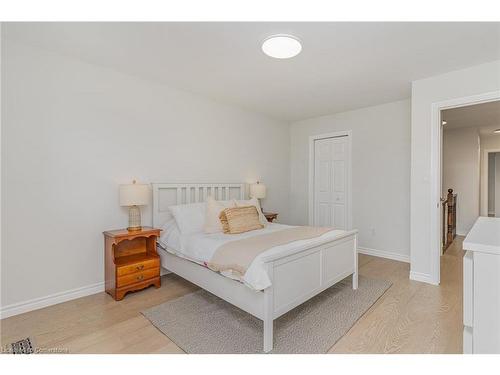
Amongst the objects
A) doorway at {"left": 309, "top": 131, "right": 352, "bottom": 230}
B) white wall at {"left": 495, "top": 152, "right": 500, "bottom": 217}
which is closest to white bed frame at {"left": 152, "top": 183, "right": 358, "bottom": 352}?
doorway at {"left": 309, "top": 131, "right": 352, "bottom": 230}

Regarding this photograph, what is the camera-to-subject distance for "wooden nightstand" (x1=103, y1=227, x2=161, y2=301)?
102 inches

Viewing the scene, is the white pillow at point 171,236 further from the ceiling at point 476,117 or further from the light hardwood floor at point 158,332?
the ceiling at point 476,117

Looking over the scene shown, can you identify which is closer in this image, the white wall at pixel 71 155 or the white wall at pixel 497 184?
the white wall at pixel 71 155

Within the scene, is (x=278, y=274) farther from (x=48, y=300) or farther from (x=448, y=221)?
(x=448, y=221)

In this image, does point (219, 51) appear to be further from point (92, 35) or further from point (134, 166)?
point (134, 166)

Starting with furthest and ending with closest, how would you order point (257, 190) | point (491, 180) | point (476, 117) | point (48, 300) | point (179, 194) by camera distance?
point (491, 180) → point (476, 117) → point (257, 190) → point (179, 194) → point (48, 300)

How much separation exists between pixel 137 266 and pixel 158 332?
879 mm

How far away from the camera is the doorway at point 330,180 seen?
14.9ft

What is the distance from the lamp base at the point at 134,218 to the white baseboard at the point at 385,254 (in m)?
3.55

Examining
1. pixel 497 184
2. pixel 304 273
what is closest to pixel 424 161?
pixel 304 273

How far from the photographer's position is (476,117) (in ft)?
15.4

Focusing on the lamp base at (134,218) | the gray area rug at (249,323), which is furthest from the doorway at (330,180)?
the lamp base at (134,218)

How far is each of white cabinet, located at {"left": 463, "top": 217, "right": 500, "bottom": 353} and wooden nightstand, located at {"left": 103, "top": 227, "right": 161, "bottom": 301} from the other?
2.67 m

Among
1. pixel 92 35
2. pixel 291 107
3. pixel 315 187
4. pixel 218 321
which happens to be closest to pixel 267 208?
pixel 315 187
